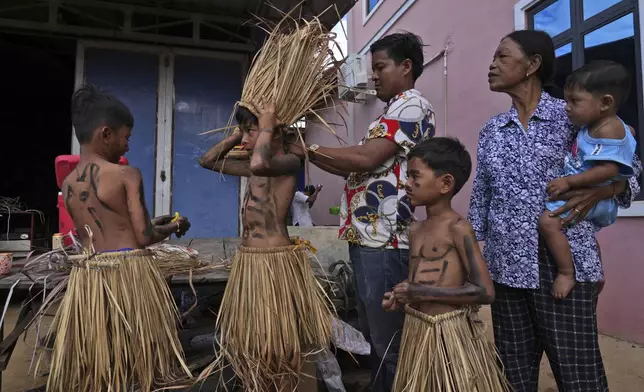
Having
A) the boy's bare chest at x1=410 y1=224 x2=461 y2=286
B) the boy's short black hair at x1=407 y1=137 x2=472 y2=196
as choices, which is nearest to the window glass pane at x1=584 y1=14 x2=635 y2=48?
the boy's short black hair at x1=407 y1=137 x2=472 y2=196

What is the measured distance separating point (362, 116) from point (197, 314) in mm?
6059

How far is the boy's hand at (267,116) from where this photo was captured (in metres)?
1.56

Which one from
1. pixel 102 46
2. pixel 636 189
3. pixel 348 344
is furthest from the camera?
pixel 102 46

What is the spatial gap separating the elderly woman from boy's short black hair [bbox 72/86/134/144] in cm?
167

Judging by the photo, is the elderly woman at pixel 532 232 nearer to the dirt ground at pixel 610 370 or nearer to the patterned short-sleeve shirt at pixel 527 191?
the patterned short-sleeve shirt at pixel 527 191

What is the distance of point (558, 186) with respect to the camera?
1.43 m

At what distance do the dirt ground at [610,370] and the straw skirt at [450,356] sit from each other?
5.53 feet

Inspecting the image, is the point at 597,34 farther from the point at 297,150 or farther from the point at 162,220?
the point at 162,220

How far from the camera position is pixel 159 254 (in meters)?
2.78

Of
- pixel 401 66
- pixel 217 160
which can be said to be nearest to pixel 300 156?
pixel 217 160

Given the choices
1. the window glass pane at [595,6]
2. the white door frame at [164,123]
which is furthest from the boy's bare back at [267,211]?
the white door frame at [164,123]

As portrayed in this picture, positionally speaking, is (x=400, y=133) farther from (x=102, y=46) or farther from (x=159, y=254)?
(x=102, y=46)

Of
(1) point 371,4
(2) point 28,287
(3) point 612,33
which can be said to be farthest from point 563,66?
(1) point 371,4

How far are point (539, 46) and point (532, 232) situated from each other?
716 mm
